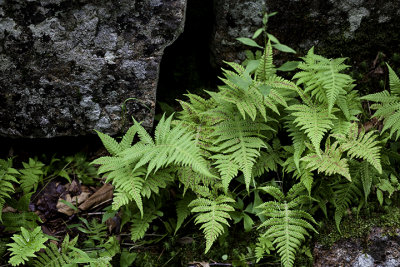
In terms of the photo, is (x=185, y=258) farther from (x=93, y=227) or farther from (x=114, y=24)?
(x=114, y=24)

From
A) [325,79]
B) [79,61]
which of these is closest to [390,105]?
[325,79]

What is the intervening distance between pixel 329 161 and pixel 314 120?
41 cm

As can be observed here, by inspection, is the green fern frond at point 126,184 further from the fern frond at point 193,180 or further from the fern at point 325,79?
the fern at point 325,79

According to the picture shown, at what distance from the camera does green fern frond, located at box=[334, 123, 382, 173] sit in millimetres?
3291

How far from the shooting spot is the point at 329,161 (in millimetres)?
3383

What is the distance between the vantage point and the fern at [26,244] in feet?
10.5

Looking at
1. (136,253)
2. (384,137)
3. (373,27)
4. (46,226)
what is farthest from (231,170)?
(373,27)

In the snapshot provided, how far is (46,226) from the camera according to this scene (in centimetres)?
407

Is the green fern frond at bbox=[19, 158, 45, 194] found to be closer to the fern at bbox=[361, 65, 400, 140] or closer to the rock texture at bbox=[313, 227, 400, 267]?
the rock texture at bbox=[313, 227, 400, 267]

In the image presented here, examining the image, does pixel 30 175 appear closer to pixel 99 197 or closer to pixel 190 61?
pixel 99 197

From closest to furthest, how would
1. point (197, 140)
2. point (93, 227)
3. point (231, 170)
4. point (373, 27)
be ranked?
point (231, 170) → point (197, 140) → point (93, 227) → point (373, 27)

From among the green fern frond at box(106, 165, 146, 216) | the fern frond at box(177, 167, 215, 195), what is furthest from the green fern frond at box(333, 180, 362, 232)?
the green fern frond at box(106, 165, 146, 216)

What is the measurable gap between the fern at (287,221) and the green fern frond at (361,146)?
0.58 meters

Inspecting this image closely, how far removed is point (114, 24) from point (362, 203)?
121 inches
